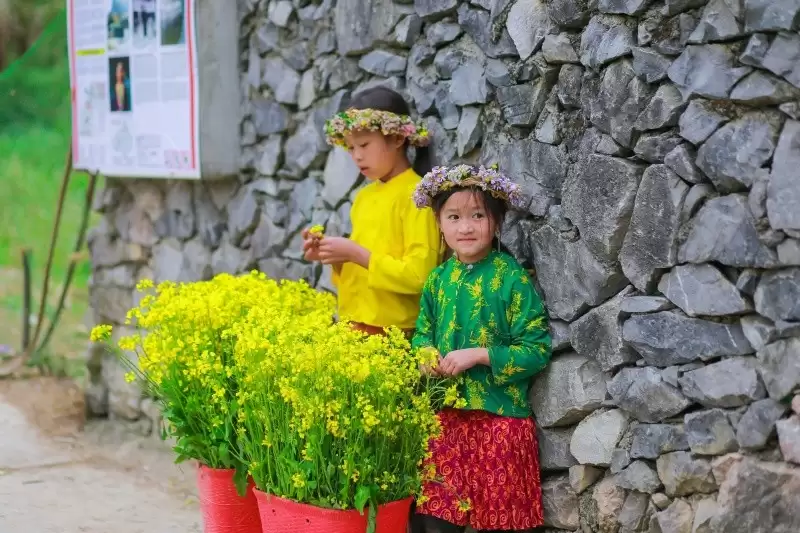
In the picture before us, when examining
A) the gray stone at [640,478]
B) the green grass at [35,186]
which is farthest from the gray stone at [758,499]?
the green grass at [35,186]

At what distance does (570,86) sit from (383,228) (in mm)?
884

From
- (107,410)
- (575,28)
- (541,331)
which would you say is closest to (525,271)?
(541,331)

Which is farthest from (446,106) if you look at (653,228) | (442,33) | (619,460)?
(619,460)

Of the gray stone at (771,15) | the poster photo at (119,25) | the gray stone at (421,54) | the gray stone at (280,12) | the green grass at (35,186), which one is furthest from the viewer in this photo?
the green grass at (35,186)

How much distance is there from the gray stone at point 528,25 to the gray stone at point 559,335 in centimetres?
Result: 85

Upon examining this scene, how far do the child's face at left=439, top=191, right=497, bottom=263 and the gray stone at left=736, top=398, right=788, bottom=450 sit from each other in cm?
100

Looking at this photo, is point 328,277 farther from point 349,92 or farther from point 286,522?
point 286,522

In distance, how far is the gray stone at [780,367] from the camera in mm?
2617

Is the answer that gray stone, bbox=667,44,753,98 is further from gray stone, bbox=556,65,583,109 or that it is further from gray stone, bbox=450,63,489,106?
gray stone, bbox=450,63,489,106

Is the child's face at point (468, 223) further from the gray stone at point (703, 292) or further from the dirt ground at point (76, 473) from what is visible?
the dirt ground at point (76, 473)

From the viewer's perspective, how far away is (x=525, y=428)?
11.1ft

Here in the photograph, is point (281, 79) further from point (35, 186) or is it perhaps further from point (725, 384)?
point (35, 186)

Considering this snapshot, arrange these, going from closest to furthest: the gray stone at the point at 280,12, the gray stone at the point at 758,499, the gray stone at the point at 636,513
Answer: the gray stone at the point at 758,499
the gray stone at the point at 636,513
the gray stone at the point at 280,12

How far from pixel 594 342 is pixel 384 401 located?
2.14ft
